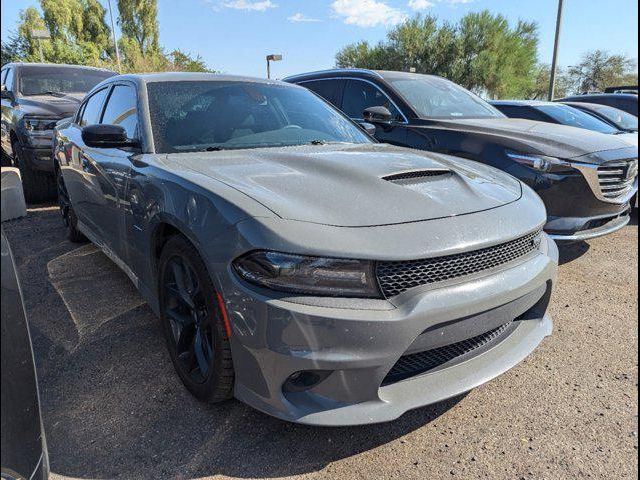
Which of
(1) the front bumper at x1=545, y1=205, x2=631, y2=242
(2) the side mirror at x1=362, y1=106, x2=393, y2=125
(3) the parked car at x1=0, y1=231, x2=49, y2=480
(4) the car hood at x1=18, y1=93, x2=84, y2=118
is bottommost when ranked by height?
(1) the front bumper at x1=545, y1=205, x2=631, y2=242

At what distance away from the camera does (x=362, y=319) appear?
160cm

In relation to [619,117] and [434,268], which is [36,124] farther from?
[619,117]

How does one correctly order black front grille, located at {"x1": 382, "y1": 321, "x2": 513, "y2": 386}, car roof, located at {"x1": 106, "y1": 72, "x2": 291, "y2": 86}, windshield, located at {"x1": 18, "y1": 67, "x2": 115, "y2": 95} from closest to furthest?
black front grille, located at {"x1": 382, "y1": 321, "x2": 513, "y2": 386} → car roof, located at {"x1": 106, "y1": 72, "x2": 291, "y2": 86} → windshield, located at {"x1": 18, "y1": 67, "x2": 115, "y2": 95}

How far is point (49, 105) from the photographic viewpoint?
6156 mm

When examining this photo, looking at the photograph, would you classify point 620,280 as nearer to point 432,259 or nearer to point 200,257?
point 432,259

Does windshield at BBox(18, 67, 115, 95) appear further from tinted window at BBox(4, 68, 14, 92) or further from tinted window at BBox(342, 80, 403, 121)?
tinted window at BBox(342, 80, 403, 121)

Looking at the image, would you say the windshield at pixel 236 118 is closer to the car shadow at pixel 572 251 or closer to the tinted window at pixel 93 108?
the tinted window at pixel 93 108

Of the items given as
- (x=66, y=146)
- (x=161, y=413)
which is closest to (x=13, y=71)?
(x=66, y=146)

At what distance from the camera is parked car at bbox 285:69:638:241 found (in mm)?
3844

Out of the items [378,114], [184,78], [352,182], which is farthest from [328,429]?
[378,114]

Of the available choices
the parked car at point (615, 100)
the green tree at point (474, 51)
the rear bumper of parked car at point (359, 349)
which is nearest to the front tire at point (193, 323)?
the rear bumper of parked car at point (359, 349)

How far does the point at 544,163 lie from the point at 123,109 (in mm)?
3278

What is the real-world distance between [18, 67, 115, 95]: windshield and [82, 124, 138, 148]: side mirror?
5624 mm

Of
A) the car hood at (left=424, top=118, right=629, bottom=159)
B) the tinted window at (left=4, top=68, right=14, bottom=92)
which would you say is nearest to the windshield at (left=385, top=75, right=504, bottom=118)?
the car hood at (left=424, top=118, right=629, bottom=159)
